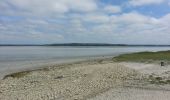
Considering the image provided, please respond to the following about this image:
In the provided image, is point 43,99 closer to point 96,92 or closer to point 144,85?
point 96,92

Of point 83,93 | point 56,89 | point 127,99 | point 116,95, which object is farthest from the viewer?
point 56,89

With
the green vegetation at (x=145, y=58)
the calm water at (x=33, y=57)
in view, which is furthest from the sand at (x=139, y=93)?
the green vegetation at (x=145, y=58)

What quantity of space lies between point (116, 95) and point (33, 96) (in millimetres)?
4263

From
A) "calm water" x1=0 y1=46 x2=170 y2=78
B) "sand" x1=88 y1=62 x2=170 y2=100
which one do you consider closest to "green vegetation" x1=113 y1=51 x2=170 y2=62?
"calm water" x1=0 y1=46 x2=170 y2=78

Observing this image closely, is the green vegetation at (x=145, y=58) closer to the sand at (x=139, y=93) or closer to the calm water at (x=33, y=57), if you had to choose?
the calm water at (x=33, y=57)

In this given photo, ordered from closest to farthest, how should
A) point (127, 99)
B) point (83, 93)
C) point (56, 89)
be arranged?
point (127, 99) < point (83, 93) < point (56, 89)

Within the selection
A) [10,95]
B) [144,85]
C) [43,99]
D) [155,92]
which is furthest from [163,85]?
[10,95]

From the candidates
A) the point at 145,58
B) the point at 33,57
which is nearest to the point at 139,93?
the point at 145,58

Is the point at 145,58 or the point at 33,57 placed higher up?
the point at 145,58

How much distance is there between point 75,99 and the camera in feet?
39.5

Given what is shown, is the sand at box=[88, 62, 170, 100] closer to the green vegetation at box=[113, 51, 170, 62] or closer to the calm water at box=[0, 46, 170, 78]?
the calm water at box=[0, 46, 170, 78]

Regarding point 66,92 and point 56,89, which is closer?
point 66,92

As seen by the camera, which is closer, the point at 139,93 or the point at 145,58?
the point at 139,93

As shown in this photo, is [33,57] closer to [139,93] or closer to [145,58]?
[145,58]
